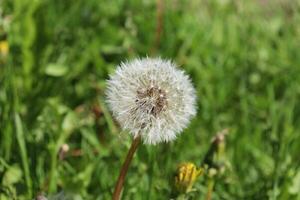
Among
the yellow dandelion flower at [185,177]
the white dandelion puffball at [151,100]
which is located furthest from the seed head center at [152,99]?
the yellow dandelion flower at [185,177]

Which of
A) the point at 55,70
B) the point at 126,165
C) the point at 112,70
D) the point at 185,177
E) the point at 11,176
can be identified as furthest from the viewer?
the point at 112,70

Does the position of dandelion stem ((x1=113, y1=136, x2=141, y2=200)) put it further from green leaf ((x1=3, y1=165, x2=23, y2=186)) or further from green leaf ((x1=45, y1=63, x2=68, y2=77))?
green leaf ((x1=45, y1=63, x2=68, y2=77))

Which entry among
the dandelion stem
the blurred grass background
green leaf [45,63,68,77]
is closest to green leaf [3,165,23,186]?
the blurred grass background

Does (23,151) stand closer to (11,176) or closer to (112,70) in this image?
(11,176)

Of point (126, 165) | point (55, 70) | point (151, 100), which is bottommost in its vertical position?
point (126, 165)

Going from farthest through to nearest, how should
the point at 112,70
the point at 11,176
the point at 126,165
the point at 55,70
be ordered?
the point at 112,70 → the point at 55,70 → the point at 11,176 → the point at 126,165

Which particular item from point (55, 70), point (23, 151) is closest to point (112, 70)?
point (55, 70)

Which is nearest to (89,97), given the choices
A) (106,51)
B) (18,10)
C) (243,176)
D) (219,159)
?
(106,51)
